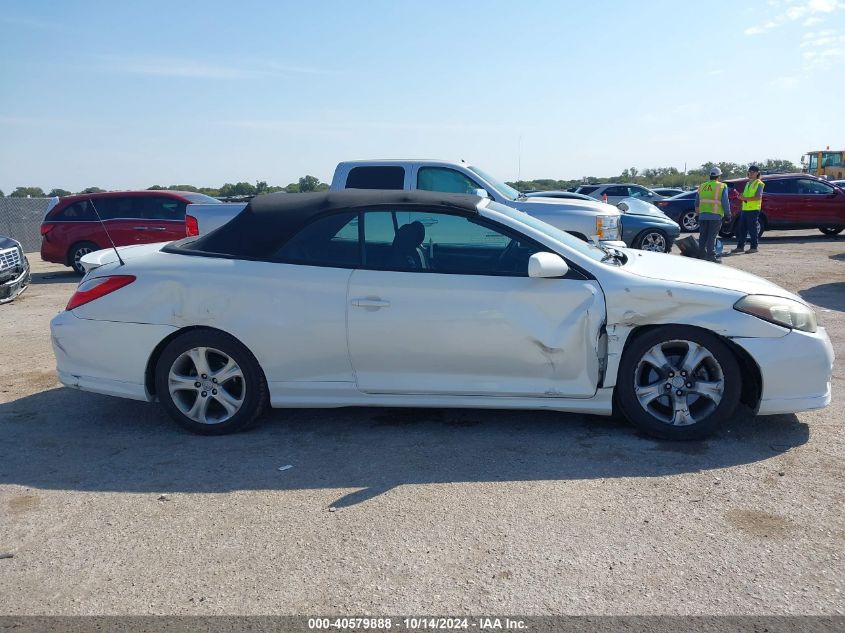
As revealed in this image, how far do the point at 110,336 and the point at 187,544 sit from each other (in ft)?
6.59

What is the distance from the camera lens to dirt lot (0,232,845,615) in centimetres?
310

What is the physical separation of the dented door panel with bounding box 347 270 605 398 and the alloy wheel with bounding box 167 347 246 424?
832 millimetres

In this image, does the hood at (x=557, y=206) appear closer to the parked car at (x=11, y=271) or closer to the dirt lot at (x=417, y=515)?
the dirt lot at (x=417, y=515)

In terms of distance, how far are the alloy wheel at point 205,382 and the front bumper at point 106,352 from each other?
21cm

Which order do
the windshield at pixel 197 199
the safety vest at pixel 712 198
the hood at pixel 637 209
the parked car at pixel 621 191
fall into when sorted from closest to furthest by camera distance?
the safety vest at pixel 712 198, the windshield at pixel 197 199, the hood at pixel 637 209, the parked car at pixel 621 191

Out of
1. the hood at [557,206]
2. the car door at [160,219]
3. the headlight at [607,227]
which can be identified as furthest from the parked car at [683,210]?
the car door at [160,219]

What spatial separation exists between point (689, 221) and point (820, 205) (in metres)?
3.34

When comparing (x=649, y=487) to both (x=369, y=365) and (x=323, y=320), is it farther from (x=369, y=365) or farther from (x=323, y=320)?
(x=323, y=320)

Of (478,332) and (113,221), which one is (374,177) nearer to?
(478,332)

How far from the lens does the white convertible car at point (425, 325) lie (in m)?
4.63

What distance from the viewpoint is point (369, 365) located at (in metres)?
4.83

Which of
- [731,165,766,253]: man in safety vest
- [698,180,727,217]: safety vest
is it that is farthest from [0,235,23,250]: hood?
[731,165,766,253]: man in safety vest

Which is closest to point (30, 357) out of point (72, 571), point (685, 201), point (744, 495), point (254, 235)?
point (254, 235)

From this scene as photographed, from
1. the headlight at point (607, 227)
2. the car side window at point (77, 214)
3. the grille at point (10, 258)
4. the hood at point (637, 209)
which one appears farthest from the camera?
the hood at point (637, 209)
